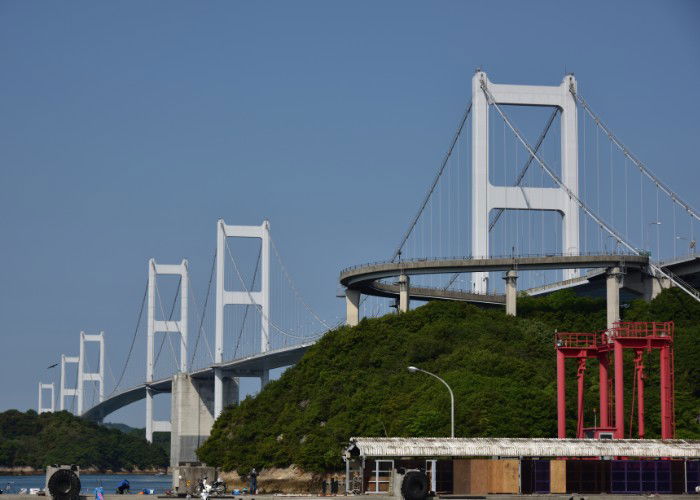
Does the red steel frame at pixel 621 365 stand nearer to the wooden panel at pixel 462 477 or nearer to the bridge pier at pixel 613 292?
the wooden panel at pixel 462 477

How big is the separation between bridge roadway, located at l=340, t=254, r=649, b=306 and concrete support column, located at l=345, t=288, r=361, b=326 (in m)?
0.56

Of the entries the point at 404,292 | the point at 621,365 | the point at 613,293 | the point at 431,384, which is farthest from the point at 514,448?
the point at 404,292

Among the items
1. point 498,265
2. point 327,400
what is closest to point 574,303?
point 498,265

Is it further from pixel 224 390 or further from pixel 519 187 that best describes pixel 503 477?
pixel 224 390

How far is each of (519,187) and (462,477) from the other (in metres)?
61.8

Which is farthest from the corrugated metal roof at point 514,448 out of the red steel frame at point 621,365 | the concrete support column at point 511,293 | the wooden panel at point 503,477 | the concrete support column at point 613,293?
the concrete support column at point 511,293

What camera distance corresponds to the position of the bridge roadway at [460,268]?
11669 centimetres

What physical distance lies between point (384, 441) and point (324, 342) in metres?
57.5

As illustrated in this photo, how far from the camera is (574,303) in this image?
398 feet

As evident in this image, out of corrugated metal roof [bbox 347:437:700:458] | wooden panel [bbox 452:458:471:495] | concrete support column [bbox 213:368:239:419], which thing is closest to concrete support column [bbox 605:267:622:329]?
corrugated metal roof [bbox 347:437:700:458]

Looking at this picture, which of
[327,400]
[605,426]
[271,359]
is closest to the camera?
[605,426]

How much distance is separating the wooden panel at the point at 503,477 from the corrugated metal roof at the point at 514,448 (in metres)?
0.45

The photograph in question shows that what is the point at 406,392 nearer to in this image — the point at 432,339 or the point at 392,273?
the point at 432,339

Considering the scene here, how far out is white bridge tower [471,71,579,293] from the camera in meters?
121
